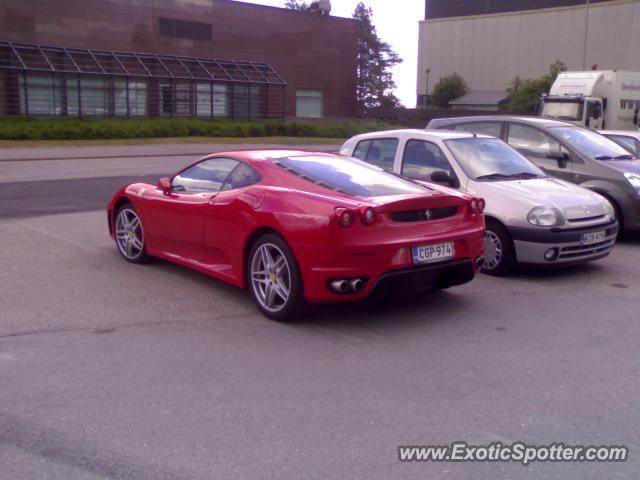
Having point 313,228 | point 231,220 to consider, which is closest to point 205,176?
point 231,220

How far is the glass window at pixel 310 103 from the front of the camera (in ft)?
161

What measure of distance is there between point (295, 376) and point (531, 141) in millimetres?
6681

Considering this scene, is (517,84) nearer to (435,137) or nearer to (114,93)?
(114,93)

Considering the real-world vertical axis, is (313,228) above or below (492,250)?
above

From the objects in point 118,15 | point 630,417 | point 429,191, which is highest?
point 118,15

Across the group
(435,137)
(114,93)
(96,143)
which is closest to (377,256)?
(435,137)

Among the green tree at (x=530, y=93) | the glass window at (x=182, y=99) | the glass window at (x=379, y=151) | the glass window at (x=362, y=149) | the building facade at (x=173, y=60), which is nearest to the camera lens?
the glass window at (x=379, y=151)

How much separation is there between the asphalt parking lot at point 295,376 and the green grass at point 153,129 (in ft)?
81.0

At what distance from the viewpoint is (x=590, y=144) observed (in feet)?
35.1

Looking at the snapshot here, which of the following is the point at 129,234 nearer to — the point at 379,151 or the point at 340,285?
the point at 379,151

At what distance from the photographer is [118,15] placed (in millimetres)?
39906

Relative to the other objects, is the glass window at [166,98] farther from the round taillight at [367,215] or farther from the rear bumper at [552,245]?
the round taillight at [367,215]

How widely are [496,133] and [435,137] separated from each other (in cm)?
223

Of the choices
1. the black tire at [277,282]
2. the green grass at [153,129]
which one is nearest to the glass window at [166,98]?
the green grass at [153,129]
